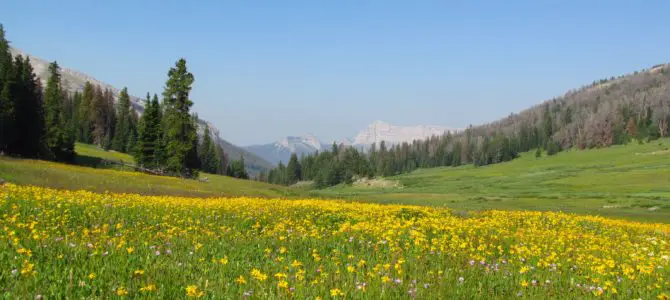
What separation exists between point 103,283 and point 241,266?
7.08ft

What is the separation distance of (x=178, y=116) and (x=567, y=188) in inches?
3499

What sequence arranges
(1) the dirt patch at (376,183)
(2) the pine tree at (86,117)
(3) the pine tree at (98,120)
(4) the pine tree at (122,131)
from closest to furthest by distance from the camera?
(4) the pine tree at (122,131) < (2) the pine tree at (86,117) < (3) the pine tree at (98,120) < (1) the dirt patch at (376,183)

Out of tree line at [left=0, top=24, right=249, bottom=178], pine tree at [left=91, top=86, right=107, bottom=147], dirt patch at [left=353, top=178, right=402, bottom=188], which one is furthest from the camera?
dirt patch at [left=353, top=178, right=402, bottom=188]

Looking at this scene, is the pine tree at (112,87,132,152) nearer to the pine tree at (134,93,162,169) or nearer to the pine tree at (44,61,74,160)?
the pine tree at (44,61,74,160)

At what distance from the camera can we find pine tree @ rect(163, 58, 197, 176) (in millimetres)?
67375

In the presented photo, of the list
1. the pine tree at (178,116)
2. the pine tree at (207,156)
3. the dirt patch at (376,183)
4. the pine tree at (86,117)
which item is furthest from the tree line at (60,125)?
the dirt patch at (376,183)

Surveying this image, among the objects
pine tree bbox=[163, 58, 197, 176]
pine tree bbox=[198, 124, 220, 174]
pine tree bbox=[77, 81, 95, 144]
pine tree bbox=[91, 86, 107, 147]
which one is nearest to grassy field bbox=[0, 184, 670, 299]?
pine tree bbox=[163, 58, 197, 176]

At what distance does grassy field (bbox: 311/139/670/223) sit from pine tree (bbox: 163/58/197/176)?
22215mm

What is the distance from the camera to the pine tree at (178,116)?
6738cm

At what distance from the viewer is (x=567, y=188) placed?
4232 inches

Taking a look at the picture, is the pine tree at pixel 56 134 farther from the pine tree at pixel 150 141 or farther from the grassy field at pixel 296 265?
the grassy field at pixel 296 265

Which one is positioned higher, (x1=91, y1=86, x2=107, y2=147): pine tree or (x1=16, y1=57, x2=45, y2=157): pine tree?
(x1=91, y1=86, x2=107, y2=147): pine tree

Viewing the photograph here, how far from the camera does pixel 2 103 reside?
6216 cm

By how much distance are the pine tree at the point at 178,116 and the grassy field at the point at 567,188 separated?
22.2 metres
